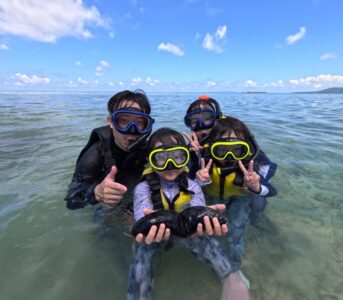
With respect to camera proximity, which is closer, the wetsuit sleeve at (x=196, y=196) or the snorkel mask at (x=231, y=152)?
the wetsuit sleeve at (x=196, y=196)

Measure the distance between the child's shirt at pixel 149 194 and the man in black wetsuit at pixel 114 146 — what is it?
304mm

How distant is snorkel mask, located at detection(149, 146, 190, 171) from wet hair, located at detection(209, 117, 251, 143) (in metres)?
0.67

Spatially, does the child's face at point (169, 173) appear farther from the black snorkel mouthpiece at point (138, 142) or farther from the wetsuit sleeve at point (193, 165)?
the wetsuit sleeve at point (193, 165)

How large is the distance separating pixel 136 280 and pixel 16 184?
3.29m

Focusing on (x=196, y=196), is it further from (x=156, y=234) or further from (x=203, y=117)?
(x=203, y=117)

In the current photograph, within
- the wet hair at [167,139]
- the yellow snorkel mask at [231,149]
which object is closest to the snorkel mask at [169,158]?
the wet hair at [167,139]

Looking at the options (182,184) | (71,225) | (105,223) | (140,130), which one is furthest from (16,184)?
(182,184)

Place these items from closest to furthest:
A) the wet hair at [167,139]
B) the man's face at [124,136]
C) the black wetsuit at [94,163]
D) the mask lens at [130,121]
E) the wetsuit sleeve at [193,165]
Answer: the wet hair at [167,139]
the mask lens at [130,121]
the man's face at [124,136]
the black wetsuit at [94,163]
the wetsuit sleeve at [193,165]

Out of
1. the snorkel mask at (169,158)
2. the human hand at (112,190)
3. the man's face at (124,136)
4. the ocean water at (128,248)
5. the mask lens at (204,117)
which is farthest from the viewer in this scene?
the mask lens at (204,117)

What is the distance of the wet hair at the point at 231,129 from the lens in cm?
328

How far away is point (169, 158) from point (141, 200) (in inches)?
20.0

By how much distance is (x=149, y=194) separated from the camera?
9.45 ft

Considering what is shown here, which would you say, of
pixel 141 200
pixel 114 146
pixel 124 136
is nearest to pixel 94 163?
pixel 114 146

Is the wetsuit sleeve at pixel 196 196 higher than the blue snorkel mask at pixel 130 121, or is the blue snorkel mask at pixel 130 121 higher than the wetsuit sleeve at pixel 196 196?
the blue snorkel mask at pixel 130 121
